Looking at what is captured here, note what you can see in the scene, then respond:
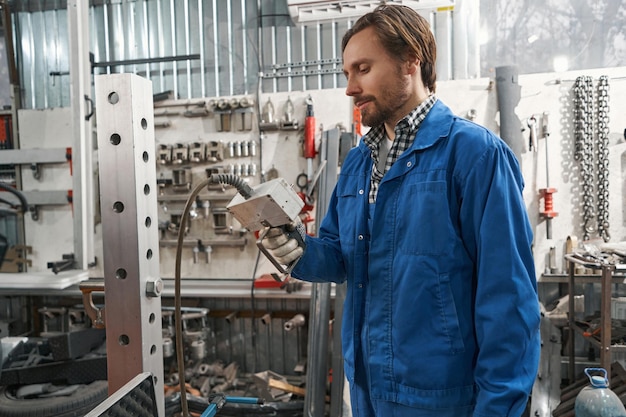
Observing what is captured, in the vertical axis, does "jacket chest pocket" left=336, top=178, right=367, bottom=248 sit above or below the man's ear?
below

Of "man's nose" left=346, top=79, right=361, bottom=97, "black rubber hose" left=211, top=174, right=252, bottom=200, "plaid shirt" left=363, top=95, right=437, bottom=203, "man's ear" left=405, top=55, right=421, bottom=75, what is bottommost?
"black rubber hose" left=211, top=174, right=252, bottom=200

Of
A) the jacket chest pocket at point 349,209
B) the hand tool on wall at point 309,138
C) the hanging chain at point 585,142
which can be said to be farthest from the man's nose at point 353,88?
Answer: the hanging chain at point 585,142

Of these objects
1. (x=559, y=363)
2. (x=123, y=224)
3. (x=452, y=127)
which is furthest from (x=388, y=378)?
(x=559, y=363)

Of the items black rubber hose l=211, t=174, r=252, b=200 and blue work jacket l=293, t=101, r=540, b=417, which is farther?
black rubber hose l=211, t=174, r=252, b=200

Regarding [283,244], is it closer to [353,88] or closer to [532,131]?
[353,88]

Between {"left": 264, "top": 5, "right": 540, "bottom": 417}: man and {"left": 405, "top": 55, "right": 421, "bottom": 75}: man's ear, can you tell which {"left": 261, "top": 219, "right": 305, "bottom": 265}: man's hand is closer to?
{"left": 264, "top": 5, "right": 540, "bottom": 417}: man

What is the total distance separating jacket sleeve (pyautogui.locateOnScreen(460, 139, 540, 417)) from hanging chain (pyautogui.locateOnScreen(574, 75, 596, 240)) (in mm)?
2161

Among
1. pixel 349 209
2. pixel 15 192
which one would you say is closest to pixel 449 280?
pixel 349 209

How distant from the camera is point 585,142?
2.64 metres

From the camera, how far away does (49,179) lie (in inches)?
126

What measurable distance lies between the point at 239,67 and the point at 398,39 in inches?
92.0

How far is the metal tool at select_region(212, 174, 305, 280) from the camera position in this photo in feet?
3.13

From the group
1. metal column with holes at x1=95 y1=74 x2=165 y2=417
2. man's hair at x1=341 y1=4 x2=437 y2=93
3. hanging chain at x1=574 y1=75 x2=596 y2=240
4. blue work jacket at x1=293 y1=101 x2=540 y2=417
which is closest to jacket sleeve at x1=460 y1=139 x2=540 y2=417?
blue work jacket at x1=293 y1=101 x2=540 y2=417

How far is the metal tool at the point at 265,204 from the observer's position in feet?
3.13
